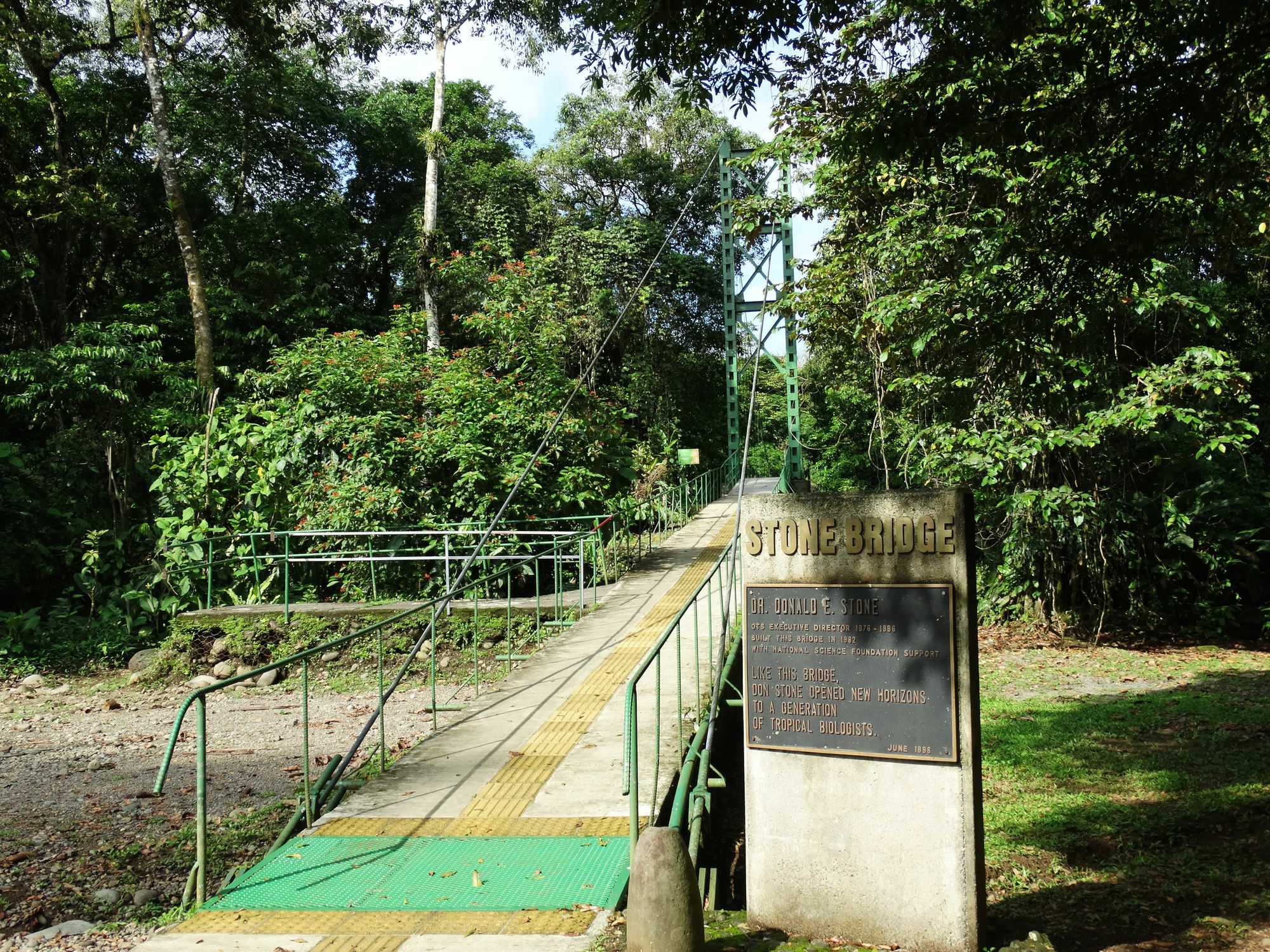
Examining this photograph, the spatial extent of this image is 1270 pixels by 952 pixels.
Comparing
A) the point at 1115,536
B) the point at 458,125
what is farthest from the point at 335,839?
the point at 458,125

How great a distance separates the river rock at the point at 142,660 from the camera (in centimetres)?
1201

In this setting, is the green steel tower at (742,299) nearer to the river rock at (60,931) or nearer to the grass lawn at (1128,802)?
the grass lawn at (1128,802)

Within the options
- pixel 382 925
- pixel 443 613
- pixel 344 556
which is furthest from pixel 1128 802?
pixel 344 556

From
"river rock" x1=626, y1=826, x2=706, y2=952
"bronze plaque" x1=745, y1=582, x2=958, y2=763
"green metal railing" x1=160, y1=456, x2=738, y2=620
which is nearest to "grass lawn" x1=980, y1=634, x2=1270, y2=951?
"bronze plaque" x1=745, y1=582, x2=958, y2=763

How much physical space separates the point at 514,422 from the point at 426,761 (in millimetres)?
7871

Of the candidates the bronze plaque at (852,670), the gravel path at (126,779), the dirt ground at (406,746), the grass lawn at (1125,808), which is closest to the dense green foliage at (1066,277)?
the dirt ground at (406,746)

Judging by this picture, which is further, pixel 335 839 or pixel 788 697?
pixel 335 839

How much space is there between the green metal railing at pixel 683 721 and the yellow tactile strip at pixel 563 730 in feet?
1.14

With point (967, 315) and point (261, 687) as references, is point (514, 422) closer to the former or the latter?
point (261, 687)

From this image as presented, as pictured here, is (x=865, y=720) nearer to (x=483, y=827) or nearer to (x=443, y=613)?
(x=483, y=827)

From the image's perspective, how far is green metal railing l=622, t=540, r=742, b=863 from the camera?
14.9 ft

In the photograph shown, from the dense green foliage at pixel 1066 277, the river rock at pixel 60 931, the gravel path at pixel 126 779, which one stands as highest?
the dense green foliage at pixel 1066 277

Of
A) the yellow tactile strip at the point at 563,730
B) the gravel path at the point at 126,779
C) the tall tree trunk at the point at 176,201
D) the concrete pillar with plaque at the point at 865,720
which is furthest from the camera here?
the tall tree trunk at the point at 176,201

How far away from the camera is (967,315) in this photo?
7562 mm
